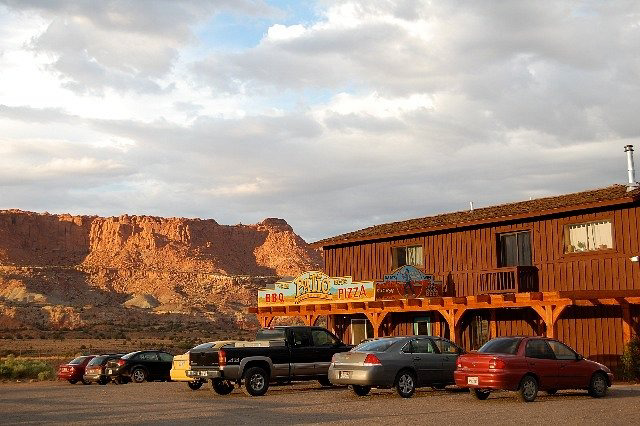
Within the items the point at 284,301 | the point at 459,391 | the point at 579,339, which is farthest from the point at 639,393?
the point at 284,301

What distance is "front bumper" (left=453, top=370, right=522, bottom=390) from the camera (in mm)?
17594

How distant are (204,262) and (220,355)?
120107 mm

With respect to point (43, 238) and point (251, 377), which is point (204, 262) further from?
point (251, 377)

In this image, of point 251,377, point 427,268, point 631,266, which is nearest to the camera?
point 251,377

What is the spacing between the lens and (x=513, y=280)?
27.6 meters

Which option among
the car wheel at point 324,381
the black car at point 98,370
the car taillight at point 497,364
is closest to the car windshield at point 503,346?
the car taillight at point 497,364

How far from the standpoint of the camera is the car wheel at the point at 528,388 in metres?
18.0

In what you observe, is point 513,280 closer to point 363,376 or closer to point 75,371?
point 363,376

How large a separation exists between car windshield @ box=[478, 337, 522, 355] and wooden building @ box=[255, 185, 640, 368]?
16.3 ft

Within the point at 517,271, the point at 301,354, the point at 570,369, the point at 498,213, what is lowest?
the point at 570,369

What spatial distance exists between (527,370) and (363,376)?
362 cm

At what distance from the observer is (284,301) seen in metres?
33.4

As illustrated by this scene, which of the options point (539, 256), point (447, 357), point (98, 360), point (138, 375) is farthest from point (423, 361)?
point (98, 360)

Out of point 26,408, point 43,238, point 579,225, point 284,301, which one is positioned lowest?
point 26,408
